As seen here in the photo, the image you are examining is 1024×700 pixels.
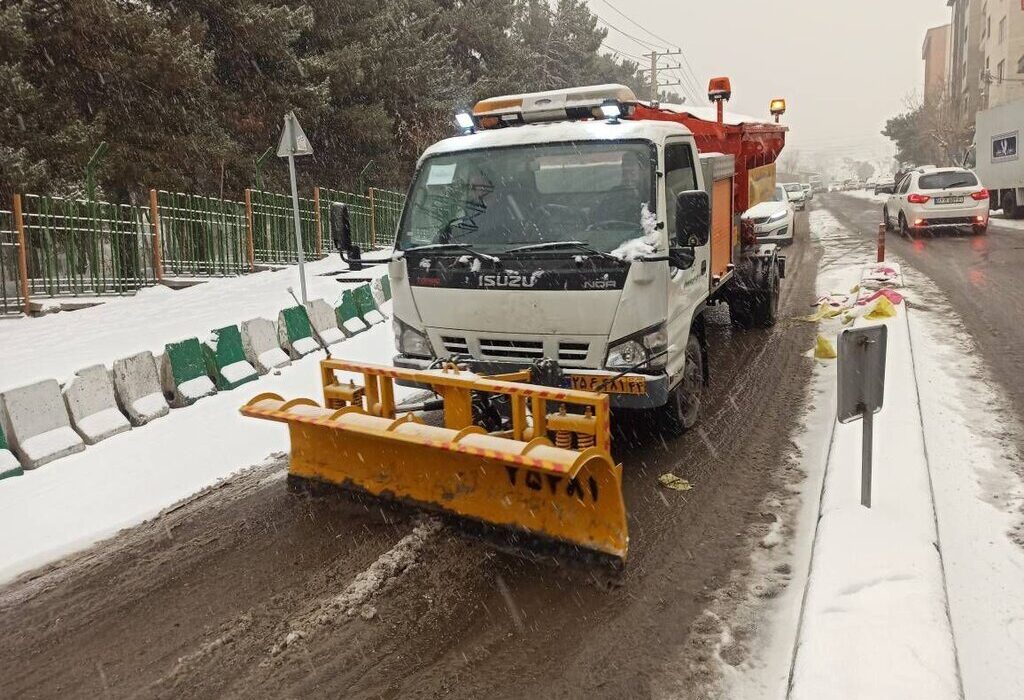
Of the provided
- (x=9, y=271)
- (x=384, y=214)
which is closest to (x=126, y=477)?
(x=9, y=271)

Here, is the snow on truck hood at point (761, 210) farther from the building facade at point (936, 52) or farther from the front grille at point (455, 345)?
the building facade at point (936, 52)

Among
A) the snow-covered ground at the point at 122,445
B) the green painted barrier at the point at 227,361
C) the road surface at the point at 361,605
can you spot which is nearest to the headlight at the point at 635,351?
the road surface at the point at 361,605

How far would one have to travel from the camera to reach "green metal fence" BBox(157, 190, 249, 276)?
50.5 feet

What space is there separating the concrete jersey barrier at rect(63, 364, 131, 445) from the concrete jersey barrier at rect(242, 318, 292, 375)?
2.01 m

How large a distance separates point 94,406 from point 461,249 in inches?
141

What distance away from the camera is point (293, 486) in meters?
5.41

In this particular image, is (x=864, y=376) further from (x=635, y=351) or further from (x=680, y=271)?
(x=680, y=271)

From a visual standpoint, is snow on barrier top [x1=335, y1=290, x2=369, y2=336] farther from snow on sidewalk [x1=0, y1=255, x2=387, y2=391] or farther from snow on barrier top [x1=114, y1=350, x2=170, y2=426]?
snow on barrier top [x1=114, y1=350, x2=170, y2=426]

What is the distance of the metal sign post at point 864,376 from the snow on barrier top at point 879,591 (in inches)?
13.9

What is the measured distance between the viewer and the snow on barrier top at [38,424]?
5902mm

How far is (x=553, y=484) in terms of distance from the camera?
420 cm

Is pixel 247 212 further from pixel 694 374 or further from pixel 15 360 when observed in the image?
pixel 694 374

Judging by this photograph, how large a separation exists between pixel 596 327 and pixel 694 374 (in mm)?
1512

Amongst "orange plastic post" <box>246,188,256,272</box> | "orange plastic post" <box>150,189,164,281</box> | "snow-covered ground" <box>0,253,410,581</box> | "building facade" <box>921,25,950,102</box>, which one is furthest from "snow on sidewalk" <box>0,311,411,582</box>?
"building facade" <box>921,25,950,102</box>
